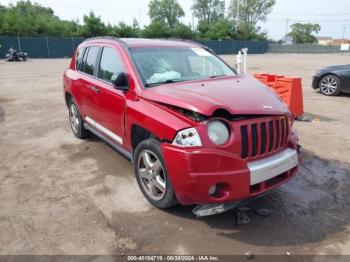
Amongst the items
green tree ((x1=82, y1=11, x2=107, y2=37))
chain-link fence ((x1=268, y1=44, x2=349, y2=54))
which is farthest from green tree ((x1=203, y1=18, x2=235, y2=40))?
green tree ((x1=82, y1=11, x2=107, y2=37))

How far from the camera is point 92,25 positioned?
42.7m

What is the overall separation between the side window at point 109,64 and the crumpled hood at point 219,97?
867mm

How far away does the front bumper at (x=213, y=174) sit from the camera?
290cm

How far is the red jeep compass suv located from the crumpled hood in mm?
10

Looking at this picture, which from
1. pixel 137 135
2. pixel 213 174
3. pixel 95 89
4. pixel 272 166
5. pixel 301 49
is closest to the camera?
pixel 213 174

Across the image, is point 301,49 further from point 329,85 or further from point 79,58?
point 79,58

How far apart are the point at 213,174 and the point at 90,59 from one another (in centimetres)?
336

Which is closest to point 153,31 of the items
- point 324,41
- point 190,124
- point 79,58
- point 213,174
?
point 79,58

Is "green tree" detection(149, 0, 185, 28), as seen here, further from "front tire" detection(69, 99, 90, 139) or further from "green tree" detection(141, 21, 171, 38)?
"front tire" detection(69, 99, 90, 139)

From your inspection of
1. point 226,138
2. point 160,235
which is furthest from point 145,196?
point 226,138

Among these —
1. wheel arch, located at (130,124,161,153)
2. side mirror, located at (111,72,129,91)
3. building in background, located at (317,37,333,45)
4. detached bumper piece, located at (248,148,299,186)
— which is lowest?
detached bumper piece, located at (248,148,299,186)

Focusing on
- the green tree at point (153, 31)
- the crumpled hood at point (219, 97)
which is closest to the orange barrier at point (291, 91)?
the crumpled hood at point (219, 97)

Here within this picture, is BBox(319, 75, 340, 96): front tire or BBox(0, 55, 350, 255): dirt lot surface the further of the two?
BBox(319, 75, 340, 96): front tire

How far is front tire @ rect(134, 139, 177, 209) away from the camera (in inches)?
131
